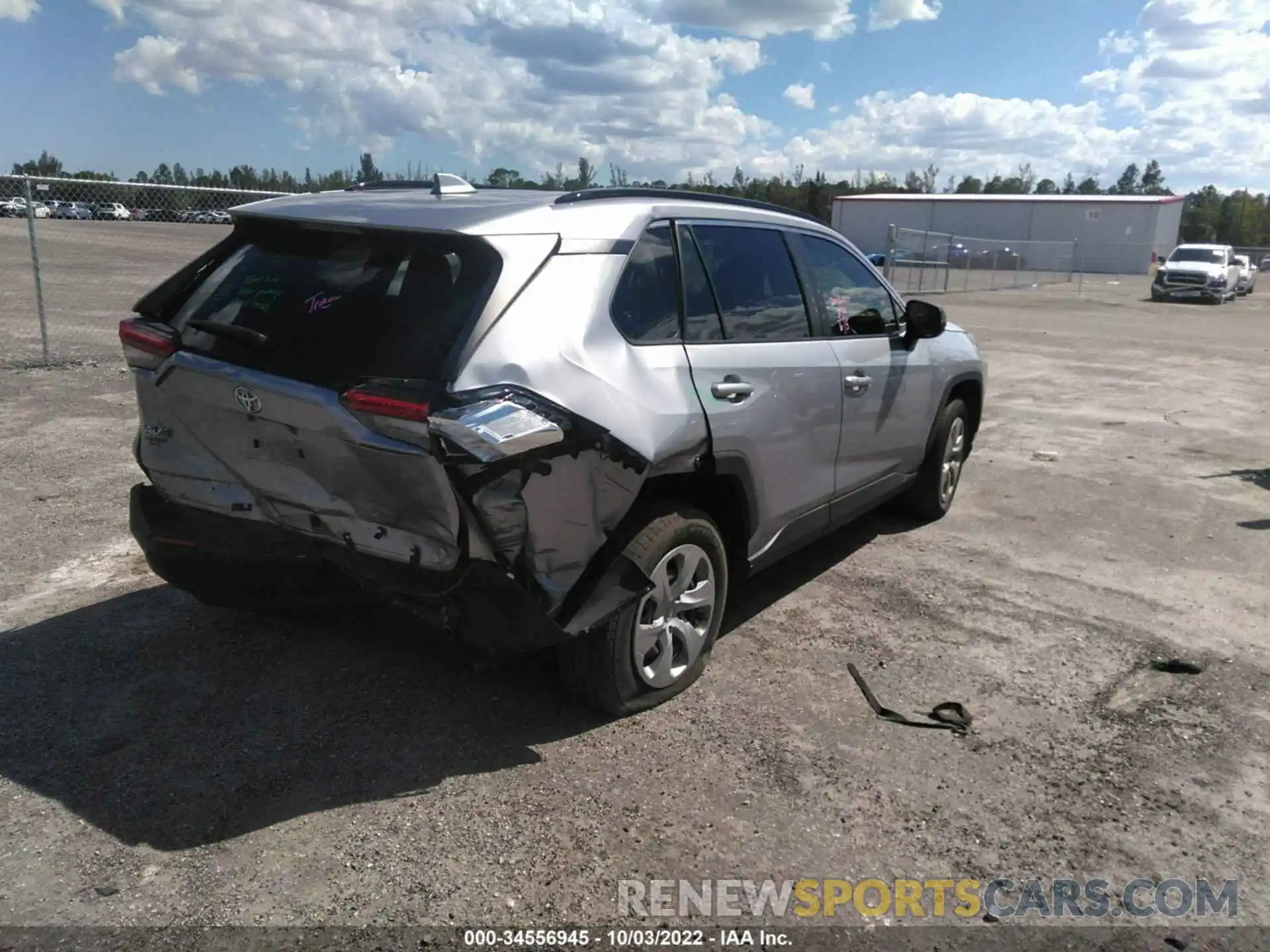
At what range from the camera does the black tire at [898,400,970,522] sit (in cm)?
609

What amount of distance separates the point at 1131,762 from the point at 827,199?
7980 centimetres

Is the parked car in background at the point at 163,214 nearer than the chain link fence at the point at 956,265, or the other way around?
the parked car in background at the point at 163,214

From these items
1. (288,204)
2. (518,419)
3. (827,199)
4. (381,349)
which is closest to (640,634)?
(518,419)

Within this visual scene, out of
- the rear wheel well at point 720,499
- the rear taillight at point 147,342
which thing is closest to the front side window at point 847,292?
the rear wheel well at point 720,499

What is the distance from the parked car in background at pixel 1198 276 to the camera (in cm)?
3047

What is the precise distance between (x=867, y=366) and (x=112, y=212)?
13051mm

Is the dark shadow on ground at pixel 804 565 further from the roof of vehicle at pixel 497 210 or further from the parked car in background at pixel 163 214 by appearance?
the parked car in background at pixel 163 214

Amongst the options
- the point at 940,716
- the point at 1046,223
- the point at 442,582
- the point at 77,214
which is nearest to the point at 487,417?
the point at 442,582

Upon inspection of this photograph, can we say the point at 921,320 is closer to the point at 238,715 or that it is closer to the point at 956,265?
the point at 238,715

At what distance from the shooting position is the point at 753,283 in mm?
4262

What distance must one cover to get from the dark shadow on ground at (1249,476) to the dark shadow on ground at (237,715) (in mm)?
6126

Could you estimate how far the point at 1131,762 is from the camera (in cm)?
357

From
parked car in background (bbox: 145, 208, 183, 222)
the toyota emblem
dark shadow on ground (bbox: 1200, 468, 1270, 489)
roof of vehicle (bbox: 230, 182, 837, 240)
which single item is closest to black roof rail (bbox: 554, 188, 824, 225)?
roof of vehicle (bbox: 230, 182, 837, 240)

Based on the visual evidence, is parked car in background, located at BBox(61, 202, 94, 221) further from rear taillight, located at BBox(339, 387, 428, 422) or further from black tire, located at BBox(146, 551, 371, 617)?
rear taillight, located at BBox(339, 387, 428, 422)
